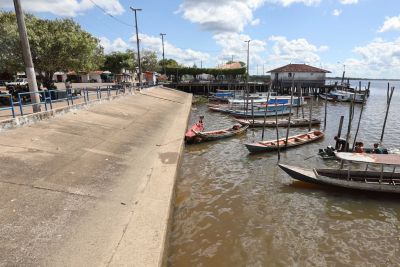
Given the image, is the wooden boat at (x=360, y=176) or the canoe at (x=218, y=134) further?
the canoe at (x=218, y=134)

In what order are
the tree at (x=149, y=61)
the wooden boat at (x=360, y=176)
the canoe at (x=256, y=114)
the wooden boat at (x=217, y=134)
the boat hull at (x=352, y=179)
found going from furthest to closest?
1. the tree at (x=149, y=61)
2. the canoe at (x=256, y=114)
3. the wooden boat at (x=217, y=134)
4. the boat hull at (x=352, y=179)
5. the wooden boat at (x=360, y=176)

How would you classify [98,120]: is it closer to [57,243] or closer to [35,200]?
[35,200]

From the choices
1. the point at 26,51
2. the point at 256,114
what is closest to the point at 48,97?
the point at 26,51

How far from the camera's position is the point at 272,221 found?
36.6 feet

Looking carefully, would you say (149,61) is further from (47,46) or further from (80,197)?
(80,197)

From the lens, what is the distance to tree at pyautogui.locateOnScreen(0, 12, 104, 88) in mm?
23253

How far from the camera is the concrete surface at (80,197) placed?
641cm

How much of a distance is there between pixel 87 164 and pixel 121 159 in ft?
5.99

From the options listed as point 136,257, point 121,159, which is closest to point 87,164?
point 121,159

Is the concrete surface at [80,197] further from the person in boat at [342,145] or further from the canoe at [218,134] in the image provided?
the person in boat at [342,145]

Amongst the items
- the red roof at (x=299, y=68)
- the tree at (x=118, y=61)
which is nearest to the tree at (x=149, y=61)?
the tree at (x=118, y=61)

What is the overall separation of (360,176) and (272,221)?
5.96 meters

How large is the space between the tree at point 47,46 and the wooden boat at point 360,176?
68.9ft

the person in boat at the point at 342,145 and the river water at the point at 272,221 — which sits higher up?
the person in boat at the point at 342,145
